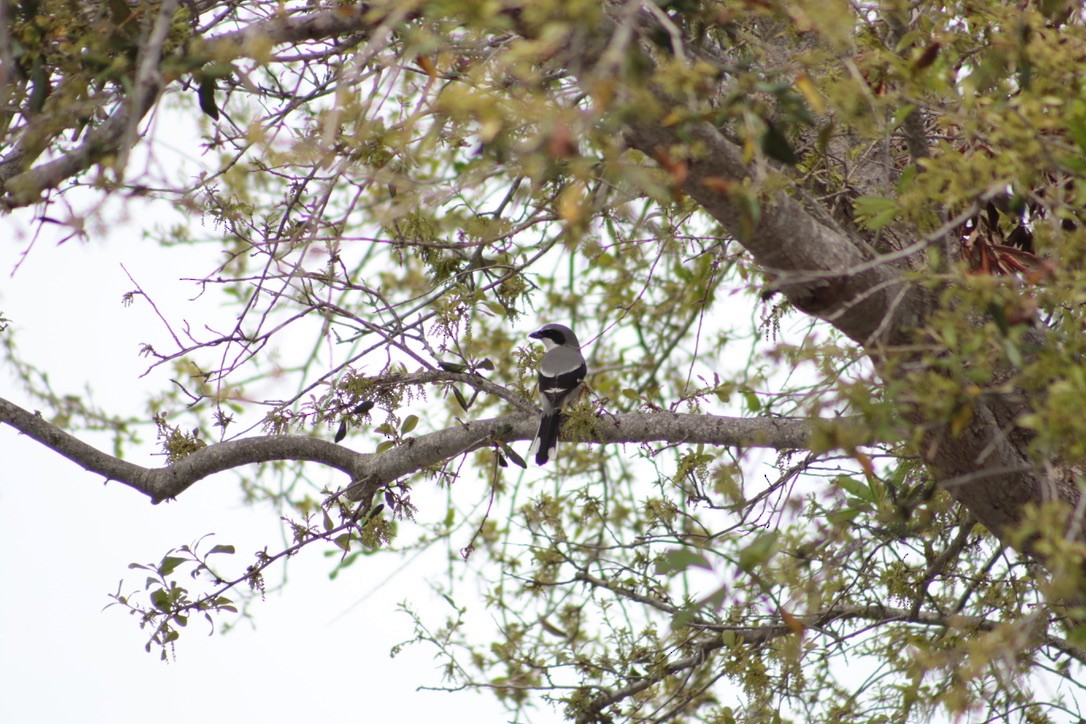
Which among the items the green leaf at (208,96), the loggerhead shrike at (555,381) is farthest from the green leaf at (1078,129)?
the green leaf at (208,96)

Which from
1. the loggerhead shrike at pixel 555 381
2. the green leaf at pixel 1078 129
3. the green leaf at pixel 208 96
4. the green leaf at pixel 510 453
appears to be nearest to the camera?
the green leaf at pixel 1078 129

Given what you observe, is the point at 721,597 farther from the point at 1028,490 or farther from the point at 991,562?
the point at 991,562

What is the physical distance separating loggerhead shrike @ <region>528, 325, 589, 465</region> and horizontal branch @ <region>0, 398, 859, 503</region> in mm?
227

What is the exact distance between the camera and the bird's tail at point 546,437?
13.9ft

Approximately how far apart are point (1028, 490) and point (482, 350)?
11.8 feet

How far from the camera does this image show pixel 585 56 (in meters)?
2.44

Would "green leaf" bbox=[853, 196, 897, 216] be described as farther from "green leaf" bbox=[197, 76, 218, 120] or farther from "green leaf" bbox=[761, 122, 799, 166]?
"green leaf" bbox=[197, 76, 218, 120]

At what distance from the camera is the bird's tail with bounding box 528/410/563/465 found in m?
4.22

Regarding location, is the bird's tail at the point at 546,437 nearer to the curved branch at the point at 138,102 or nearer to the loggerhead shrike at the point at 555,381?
the loggerhead shrike at the point at 555,381

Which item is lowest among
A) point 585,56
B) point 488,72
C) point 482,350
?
point 585,56

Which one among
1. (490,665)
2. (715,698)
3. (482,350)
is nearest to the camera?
(715,698)

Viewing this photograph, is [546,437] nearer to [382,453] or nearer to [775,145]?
[382,453]

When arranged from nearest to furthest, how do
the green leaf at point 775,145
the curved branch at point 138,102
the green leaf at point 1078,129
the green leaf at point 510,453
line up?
the green leaf at point 775,145
the green leaf at point 1078,129
the curved branch at point 138,102
the green leaf at point 510,453

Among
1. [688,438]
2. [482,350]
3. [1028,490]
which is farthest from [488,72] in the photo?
[482,350]
